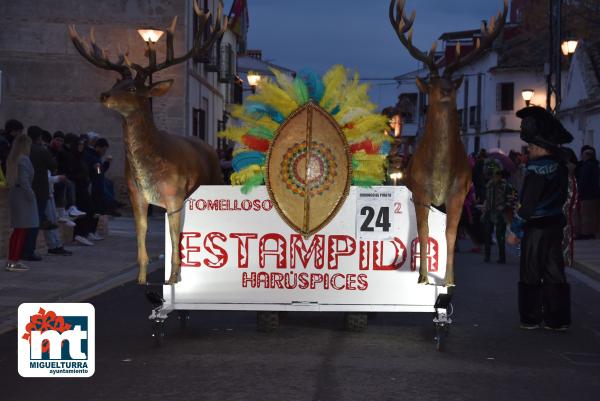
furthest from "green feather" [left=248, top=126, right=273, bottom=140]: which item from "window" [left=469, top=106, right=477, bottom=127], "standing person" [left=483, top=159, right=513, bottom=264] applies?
"window" [left=469, top=106, right=477, bottom=127]

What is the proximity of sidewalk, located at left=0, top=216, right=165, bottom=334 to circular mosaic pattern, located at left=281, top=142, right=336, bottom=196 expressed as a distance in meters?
3.15

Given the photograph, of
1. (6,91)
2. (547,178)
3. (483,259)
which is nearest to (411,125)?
(6,91)

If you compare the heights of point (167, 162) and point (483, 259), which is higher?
point (167, 162)

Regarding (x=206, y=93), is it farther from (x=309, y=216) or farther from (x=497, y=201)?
(x=309, y=216)

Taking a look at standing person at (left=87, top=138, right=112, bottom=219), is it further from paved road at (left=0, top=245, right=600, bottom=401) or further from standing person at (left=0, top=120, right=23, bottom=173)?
paved road at (left=0, top=245, right=600, bottom=401)

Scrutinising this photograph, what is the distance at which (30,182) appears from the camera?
14992 mm

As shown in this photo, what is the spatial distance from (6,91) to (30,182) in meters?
17.6

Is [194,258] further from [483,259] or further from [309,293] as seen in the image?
[483,259]

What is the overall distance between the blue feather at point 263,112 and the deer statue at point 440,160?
A: 1.30m

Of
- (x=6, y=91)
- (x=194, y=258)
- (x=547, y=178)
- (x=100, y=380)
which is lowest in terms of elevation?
(x=100, y=380)

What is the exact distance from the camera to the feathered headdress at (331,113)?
9.39 meters

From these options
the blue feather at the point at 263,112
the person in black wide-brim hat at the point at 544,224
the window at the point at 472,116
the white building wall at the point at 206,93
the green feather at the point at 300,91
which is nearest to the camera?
the green feather at the point at 300,91

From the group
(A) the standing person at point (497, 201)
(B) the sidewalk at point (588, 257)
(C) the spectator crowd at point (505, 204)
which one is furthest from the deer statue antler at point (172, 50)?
(A) the standing person at point (497, 201)

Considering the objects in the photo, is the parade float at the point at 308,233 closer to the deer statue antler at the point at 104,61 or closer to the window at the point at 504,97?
the deer statue antler at the point at 104,61
